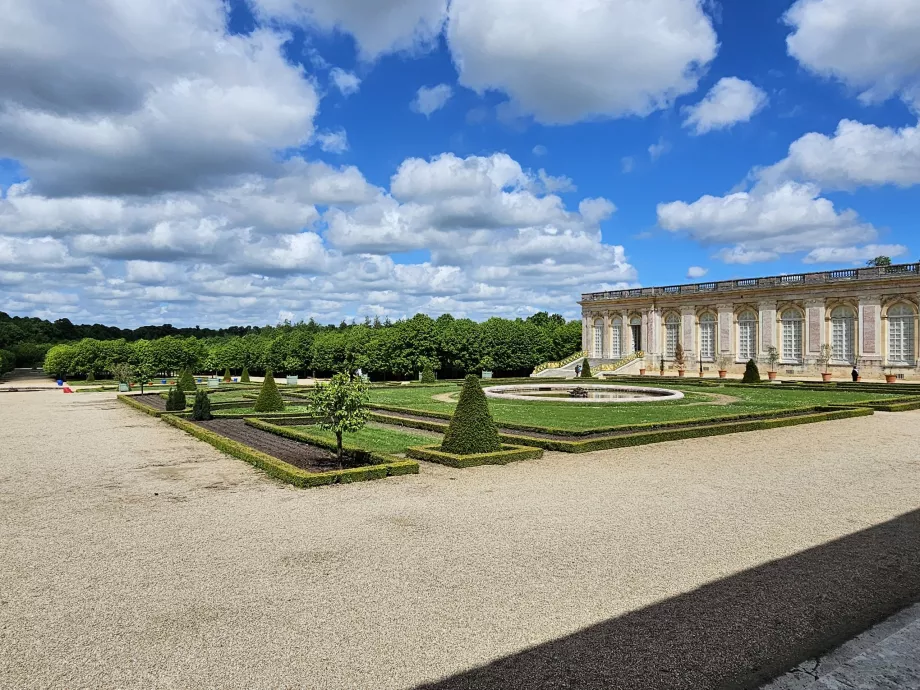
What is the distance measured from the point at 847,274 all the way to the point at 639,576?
45.0 metres

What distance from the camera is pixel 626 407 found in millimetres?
24062

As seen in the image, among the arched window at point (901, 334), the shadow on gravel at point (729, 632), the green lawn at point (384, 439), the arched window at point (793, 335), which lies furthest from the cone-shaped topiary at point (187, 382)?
the arched window at point (901, 334)

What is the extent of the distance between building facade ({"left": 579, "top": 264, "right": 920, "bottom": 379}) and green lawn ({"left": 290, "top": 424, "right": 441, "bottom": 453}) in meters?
37.1

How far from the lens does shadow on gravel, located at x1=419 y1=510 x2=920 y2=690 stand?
179 inches

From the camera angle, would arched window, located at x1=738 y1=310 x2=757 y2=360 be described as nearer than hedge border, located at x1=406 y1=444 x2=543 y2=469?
No

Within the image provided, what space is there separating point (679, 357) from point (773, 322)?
7.33 metres

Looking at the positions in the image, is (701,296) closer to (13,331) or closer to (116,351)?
(116,351)

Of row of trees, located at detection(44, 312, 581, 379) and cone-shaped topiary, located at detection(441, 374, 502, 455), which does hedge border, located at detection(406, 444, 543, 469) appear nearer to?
cone-shaped topiary, located at detection(441, 374, 502, 455)

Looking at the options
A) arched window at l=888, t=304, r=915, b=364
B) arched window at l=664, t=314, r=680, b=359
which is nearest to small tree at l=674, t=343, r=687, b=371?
arched window at l=664, t=314, r=680, b=359

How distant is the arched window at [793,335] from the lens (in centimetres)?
4578

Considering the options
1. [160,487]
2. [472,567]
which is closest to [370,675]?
[472,567]

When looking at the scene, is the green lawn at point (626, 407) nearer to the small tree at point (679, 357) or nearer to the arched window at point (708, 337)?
the small tree at point (679, 357)

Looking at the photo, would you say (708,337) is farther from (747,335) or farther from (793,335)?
(793,335)

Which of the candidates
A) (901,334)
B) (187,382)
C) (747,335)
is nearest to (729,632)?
(187,382)
